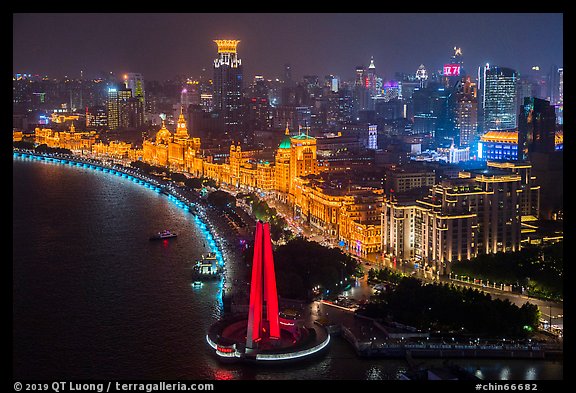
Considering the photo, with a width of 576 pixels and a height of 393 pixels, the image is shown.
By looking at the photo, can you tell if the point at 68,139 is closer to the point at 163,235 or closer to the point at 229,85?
the point at 229,85

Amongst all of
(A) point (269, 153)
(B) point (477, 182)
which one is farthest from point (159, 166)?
(B) point (477, 182)

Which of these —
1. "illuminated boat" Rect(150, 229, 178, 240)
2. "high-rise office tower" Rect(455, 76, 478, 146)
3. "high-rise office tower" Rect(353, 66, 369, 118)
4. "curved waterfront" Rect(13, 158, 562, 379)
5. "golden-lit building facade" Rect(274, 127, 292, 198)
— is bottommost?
"curved waterfront" Rect(13, 158, 562, 379)

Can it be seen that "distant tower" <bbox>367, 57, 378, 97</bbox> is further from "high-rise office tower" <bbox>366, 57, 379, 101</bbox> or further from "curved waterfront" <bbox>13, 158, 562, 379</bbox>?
"curved waterfront" <bbox>13, 158, 562, 379</bbox>

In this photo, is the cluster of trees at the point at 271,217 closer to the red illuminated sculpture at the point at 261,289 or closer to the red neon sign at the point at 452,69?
the red illuminated sculpture at the point at 261,289

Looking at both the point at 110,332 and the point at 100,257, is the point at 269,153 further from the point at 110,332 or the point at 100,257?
the point at 110,332

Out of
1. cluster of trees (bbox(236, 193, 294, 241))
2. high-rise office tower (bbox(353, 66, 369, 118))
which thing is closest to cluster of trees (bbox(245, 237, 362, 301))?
cluster of trees (bbox(236, 193, 294, 241))

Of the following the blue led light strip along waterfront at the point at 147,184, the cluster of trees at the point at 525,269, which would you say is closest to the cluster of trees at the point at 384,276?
the cluster of trees at the point at 525,269
